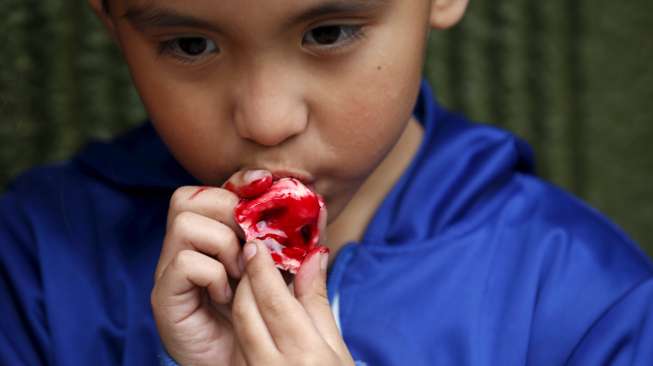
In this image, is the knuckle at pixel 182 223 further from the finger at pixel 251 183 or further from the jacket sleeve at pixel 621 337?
the jacket sleeve at pixel 621 337

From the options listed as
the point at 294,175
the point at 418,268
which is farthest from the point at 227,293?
the point at 418,268

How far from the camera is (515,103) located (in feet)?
5.74

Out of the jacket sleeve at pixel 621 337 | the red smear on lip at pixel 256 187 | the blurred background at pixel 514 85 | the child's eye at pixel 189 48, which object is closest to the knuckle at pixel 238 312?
the red smear on lip at pixel 256 187

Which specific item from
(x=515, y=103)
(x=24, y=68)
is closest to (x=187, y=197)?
(x=24, y=68)

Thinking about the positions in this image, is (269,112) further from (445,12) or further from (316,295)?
(445,12)

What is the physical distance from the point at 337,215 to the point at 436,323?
0.17 m

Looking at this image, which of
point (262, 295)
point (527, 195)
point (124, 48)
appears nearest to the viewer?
point (262, 295)

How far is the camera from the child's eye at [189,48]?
1.04 m

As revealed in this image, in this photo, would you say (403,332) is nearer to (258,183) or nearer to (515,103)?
(258,183)

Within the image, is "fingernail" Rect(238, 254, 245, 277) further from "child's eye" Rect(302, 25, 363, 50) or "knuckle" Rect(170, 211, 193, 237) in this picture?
"child's eye" Rect(302, 25, 363, 50)

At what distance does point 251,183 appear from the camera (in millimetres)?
1044

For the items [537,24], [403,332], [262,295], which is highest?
[537,24]

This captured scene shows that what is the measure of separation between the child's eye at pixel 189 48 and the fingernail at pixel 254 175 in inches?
5.0

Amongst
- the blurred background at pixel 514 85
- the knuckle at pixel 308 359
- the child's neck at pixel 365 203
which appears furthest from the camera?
the blurred background at pixel 514 85
